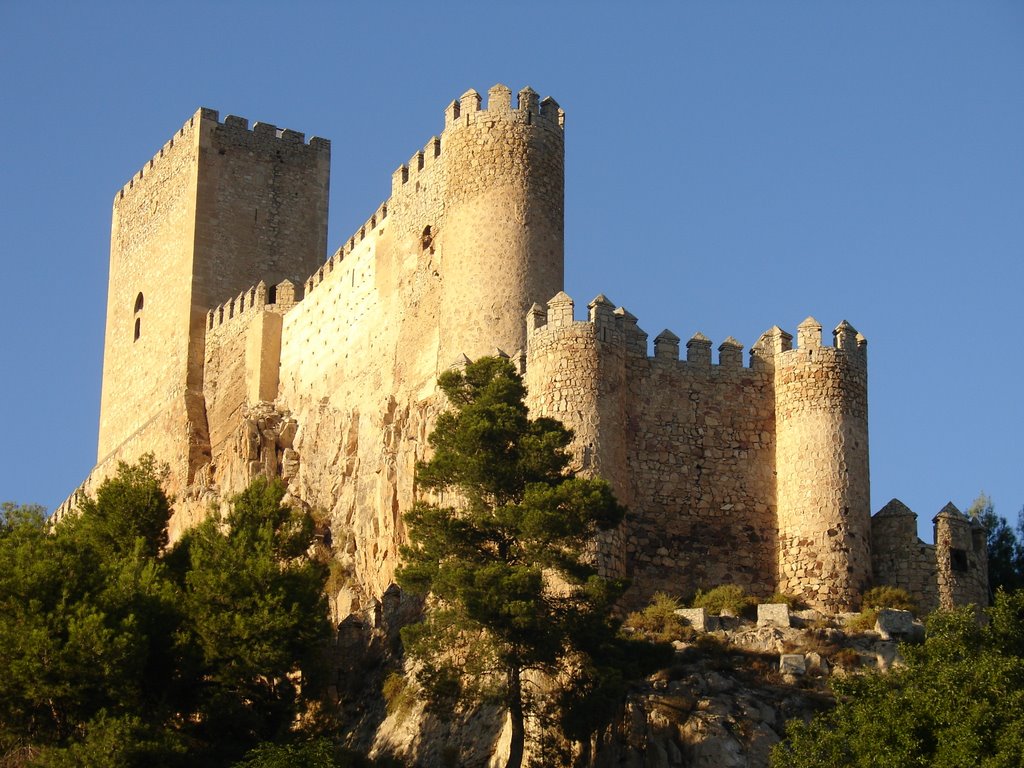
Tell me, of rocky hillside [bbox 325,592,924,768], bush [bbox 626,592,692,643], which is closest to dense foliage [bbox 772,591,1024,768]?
rocky hillside [bbox 325,592,924,768]

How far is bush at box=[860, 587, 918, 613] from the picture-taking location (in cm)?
3556

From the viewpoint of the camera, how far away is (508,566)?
102 feet

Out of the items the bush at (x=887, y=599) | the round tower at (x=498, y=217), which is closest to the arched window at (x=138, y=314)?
the round tower at (x=498, y=217)

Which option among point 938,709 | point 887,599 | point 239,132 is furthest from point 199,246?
point 938,709

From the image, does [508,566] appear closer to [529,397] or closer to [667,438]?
[529,397]

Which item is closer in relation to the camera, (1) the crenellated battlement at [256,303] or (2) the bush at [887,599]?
(2) the bush at [887,599]

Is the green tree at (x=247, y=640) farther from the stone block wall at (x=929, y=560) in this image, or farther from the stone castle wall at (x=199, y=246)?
the stone castle wall at (x=199, y=246)

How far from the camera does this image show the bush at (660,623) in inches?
1321

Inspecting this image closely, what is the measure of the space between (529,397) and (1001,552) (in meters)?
13.2

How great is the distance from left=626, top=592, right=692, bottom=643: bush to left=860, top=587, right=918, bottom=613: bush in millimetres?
3445

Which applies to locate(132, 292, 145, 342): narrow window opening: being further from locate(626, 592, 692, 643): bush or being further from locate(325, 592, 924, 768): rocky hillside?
locate(626, 592, 692, 643): bush

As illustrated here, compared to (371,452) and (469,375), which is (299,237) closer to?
(371,452)

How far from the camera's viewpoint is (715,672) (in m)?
32.6

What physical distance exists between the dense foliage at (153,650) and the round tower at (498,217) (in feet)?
21.1
